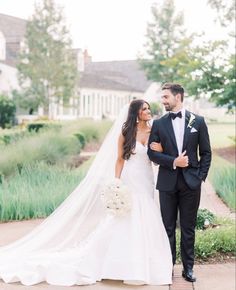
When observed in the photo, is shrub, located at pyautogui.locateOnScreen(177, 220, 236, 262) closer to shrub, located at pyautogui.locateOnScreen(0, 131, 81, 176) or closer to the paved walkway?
the paved walkway

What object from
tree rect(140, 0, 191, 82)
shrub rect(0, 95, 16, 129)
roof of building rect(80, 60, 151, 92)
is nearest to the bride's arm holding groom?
shrub rect(0, 95, 16, 129)

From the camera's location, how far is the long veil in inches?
173

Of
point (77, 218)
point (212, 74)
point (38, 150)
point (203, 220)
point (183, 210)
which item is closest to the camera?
point (183, 210)

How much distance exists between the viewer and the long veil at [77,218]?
4.38 metres

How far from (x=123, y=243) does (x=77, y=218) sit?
0.58 m

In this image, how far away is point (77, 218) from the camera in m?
4.55

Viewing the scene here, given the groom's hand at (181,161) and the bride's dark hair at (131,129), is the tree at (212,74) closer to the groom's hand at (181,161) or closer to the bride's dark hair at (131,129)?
the bride's dark hair at (131,129)

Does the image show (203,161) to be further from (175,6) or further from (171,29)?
(171,29)

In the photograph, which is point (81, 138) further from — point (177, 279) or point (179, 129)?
point (179, 129)

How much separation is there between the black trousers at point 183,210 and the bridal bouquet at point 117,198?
0.80 ft

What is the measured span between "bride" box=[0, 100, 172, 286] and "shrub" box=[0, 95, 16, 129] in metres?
2.13

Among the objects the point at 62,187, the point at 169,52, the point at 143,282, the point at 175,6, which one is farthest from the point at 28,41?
the point at 169,52

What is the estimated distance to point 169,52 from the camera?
1411 centimetres

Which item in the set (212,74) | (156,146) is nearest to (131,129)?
(156,146)
